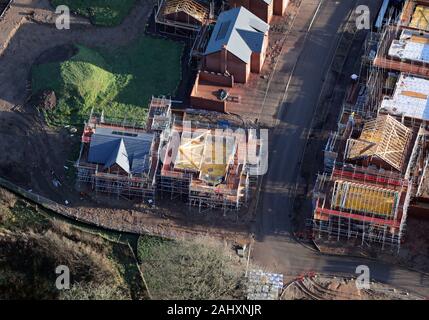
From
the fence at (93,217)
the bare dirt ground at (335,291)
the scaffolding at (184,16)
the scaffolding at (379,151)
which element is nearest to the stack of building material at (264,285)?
the bare dirt ground at (335,291)

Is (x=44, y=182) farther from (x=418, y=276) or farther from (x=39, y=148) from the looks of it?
(x=418, y=276)

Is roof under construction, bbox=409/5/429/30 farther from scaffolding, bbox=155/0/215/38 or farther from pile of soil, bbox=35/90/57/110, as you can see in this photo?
pile of soil, bbox=35/90/57/110

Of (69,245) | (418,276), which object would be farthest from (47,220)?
(418,276)

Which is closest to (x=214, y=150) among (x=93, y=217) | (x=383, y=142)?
(x=93, y=217)

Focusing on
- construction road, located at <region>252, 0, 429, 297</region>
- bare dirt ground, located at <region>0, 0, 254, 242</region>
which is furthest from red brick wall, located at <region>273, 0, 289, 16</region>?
bare dirt ground, located at <region>0, 0, 254, 242</region>

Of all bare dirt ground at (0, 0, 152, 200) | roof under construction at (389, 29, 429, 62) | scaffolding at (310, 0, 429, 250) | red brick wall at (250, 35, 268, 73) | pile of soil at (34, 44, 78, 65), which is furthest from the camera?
pile of soil at (34, 44, 78, 65)
